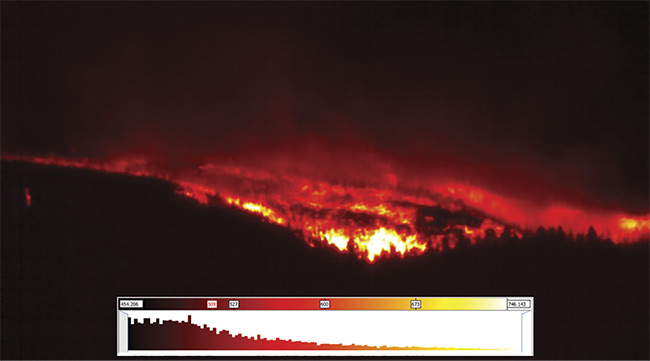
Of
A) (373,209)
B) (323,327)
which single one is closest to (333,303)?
(323,327)

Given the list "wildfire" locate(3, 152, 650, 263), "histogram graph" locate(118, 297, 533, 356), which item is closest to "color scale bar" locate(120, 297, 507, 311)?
"histogram graph" locate(118, 297, 533, 356)

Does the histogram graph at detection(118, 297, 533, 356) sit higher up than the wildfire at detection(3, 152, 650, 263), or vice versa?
the wildfire at detection(3, 152, 650, 263)

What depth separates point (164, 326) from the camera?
4.12 meters

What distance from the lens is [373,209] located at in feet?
14.1

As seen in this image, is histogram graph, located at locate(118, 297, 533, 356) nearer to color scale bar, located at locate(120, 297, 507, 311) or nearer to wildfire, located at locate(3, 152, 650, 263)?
color scale bar, located at locate(120, 297, 507, 311)

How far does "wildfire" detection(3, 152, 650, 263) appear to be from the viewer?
4293mm

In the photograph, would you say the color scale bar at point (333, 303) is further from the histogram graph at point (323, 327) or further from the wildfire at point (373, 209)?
the wildfire at point (373, 209)

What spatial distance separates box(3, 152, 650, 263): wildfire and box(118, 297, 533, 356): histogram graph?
431 millimetres

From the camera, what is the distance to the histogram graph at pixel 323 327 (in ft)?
13.5

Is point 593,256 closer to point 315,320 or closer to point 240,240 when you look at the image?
point 315,320

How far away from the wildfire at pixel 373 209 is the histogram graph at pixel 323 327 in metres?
0.43

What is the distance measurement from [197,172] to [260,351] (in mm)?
1386

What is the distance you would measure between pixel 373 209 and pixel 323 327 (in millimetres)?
929

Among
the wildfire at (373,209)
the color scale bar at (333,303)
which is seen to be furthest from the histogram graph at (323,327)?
the wildfire at (373,209)
